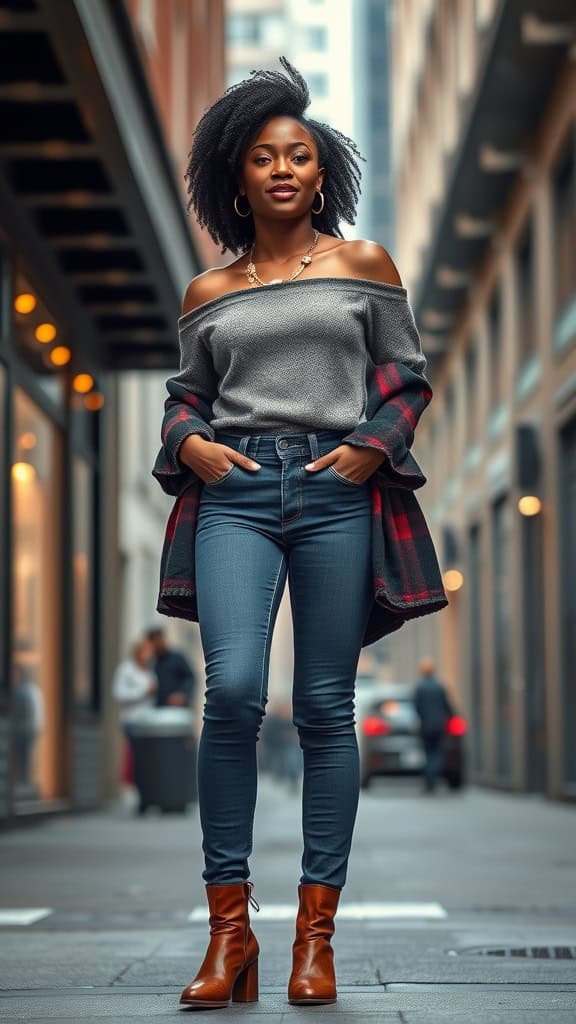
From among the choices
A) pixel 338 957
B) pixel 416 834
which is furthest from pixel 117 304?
pixel 338 957

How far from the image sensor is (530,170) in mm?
20250

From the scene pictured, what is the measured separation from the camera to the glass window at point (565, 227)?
1770cm

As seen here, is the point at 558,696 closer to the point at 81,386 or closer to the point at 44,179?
the point at 81,386

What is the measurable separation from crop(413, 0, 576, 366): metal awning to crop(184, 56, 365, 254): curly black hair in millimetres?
12996

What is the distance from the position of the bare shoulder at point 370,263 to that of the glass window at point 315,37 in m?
115

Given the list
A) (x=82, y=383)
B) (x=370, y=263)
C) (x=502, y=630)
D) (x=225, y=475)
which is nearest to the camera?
(x=225, y=475)

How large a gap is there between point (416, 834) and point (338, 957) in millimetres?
6919

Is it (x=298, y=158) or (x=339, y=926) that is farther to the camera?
(x=339, y=926)

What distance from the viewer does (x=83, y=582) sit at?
15.6 metres

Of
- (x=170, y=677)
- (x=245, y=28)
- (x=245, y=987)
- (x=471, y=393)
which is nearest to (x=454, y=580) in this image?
(x=471, y=393)

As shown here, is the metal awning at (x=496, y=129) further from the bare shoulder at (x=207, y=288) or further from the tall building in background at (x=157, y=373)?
the bare shoulder at (x=207, y=288)

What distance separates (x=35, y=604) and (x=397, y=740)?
1054 centimetres

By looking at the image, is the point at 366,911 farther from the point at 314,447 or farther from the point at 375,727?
the point at 375,727

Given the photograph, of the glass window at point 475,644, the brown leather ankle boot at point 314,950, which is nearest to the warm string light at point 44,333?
the brown leather ankle boot at point 314,950
